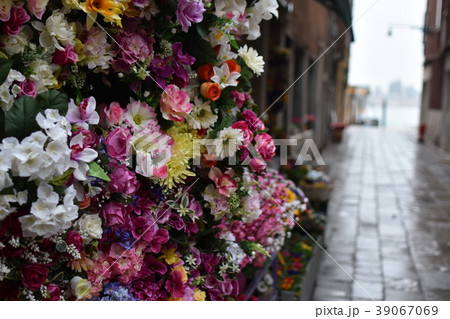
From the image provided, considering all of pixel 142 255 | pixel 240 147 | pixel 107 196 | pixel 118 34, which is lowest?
pixel 142 255

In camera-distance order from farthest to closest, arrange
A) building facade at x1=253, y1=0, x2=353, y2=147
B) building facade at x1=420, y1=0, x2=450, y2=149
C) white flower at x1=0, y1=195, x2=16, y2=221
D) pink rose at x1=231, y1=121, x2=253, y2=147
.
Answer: building facade at x1=420, y1=0, x2=450, y2=149 → building facade at x1=253, y1=0, x2=353, y2=147 → pink rose at x1=231, y1=121, x2=253, y2=147 → white flower at x1=0, y1=195, x2=16, y2=221

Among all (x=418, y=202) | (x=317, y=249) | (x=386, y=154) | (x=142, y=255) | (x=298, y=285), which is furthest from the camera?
(x=386, y=154)

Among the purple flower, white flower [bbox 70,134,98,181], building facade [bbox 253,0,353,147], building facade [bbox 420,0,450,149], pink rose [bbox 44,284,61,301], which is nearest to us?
white flower [bbox 70,134,98,181]

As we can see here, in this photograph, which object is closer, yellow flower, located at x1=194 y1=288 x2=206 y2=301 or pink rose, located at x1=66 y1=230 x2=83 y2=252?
pink rose, located at x1=66 y1=230 x2=83 y2=252

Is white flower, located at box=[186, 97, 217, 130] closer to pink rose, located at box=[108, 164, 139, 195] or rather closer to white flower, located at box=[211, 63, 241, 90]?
white flower, located at box=[211, 63, 241, 90]

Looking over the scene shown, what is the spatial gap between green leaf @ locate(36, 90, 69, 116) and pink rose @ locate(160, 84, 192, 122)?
0.40 meters

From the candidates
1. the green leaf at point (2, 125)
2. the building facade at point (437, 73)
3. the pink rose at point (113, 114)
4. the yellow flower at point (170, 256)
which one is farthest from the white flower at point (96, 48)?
the building facade at point (437, 73)

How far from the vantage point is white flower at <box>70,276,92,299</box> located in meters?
1.62

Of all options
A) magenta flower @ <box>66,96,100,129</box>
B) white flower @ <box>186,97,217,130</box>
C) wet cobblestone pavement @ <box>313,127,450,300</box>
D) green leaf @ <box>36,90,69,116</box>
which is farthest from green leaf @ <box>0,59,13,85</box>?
wet cobblestone pavement @ <box>313,127,450,300</box>

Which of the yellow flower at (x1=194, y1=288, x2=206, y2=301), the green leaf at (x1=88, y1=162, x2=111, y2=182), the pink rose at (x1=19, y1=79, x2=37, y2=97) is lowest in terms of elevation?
the yellow flower at (x1=194, y1=288, x2=206, y2=301)
